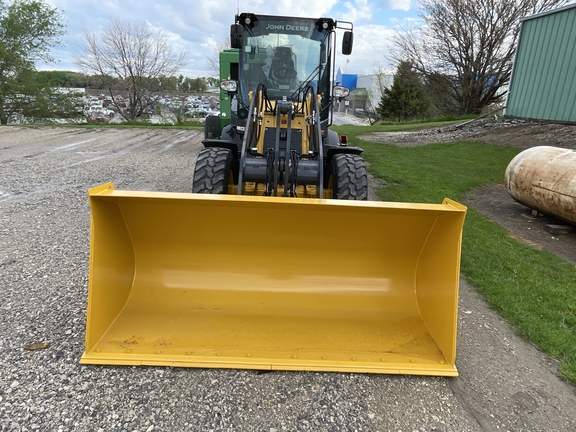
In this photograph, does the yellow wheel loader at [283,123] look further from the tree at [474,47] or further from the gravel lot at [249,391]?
the tree at [474,47]

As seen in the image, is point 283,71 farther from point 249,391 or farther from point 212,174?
point 249,391

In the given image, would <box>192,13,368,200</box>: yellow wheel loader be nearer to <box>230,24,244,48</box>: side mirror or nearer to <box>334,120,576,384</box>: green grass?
<box>230,24,244,48</box>: side mirror

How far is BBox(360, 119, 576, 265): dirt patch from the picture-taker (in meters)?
5.34

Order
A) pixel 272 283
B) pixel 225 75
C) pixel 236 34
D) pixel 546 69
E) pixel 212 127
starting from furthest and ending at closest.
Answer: pixel 546 69 < pixel 225 75 < pixel 212 127 < pixel 236 34 < pixel 272 283

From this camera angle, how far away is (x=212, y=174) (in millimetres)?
4109

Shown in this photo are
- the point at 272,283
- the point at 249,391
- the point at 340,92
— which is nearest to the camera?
the point at 249,391

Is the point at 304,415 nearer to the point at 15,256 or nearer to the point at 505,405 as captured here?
the point at 505,405

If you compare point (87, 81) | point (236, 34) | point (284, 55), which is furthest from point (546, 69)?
point (87, 81)

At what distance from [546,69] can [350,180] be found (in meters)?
11.0

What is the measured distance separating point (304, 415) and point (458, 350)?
1.31m

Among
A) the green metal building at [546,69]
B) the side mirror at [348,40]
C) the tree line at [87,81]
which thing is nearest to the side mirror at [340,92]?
the side mirror at [348,40]

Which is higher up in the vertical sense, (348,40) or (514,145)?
(348,40)

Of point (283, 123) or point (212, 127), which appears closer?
point (283, 123)

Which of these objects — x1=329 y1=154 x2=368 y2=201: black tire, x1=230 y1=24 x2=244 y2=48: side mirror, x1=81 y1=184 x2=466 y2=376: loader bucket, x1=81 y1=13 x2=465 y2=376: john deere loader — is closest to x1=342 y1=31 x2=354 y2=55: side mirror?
x1=230 y1=24 x2=244 y2=48: side mirror
